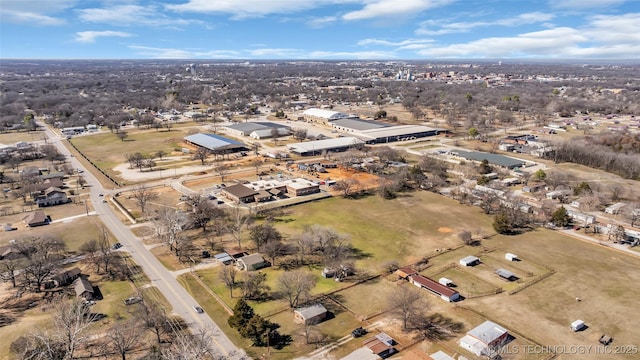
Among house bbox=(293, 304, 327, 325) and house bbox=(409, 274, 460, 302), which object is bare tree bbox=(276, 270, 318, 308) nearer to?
house bbox=(293, 304, 327, 325)

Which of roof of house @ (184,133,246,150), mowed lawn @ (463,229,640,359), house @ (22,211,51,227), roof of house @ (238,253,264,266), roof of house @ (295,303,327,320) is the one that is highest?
roof of house @ (184,133,246,150)

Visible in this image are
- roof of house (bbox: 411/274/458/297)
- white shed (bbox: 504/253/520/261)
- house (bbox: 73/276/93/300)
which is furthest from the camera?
white shed (bbox: 504/253/520/261)

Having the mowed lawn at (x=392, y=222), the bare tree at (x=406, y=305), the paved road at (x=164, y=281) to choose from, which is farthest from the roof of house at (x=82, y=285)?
the bare tree at (x=406, y=305)

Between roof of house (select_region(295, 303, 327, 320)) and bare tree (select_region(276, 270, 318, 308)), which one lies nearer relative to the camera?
roof of house (select_region(295, 303, 327, 320))

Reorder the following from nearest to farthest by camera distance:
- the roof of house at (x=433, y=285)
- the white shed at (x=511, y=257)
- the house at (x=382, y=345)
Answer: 1. the house at (x=382, y=345)
2. the roof of house at (x=433, y=285)
3. the white shed at (x=511, y=257)

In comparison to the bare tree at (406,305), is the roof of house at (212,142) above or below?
above

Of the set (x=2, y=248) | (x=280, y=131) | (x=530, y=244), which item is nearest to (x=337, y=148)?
(x=280, y=131)

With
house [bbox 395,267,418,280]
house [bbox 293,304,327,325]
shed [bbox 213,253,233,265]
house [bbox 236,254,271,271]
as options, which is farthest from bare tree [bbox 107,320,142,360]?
house [bbox 395,267,418,280]

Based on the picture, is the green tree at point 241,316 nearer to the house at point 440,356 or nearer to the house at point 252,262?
the house at point 252,262

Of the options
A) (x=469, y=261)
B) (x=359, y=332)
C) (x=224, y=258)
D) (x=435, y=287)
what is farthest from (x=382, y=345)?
(x=224, y=258)
